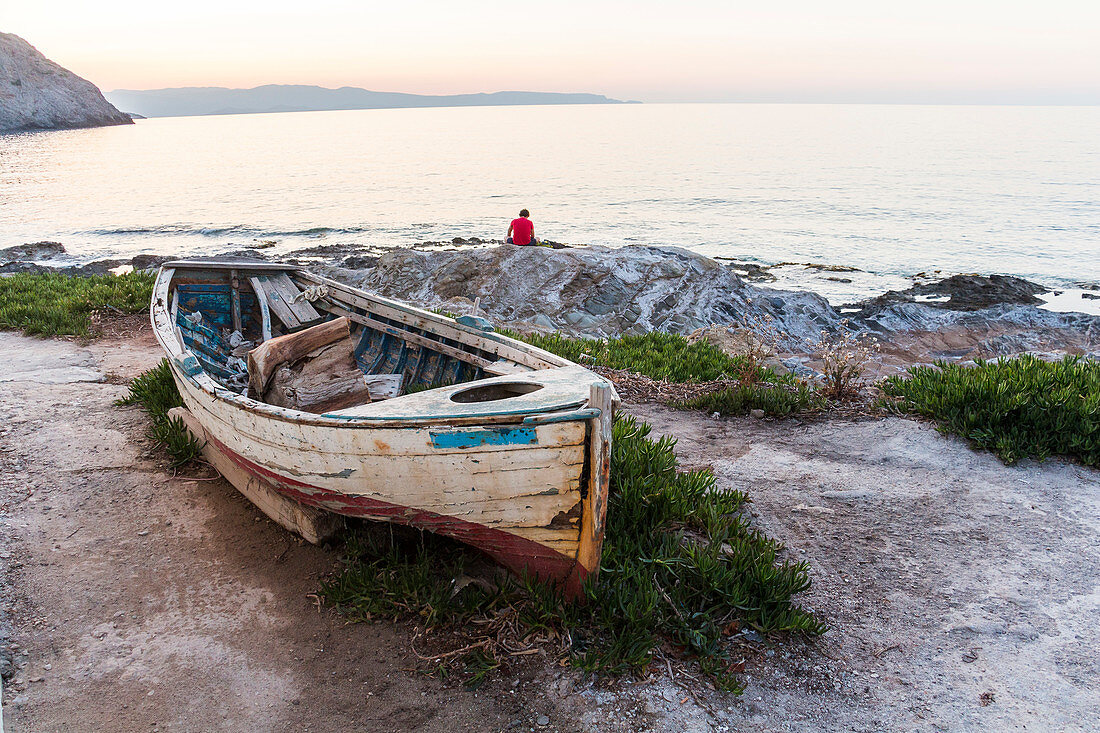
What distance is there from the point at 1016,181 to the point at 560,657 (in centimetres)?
4978

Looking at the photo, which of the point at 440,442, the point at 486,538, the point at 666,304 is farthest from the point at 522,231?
the point at 440,442

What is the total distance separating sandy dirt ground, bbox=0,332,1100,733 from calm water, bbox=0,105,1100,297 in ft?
48.4

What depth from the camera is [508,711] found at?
3.47 m

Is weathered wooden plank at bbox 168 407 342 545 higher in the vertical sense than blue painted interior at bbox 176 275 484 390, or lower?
lower

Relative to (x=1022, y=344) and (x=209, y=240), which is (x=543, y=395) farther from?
(x=209, y=240)

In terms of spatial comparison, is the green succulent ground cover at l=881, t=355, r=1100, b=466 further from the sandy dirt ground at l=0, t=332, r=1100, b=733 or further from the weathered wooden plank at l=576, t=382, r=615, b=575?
the weathered wooden plank at l=576, t=382, r=615, b=575

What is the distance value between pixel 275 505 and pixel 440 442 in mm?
1907

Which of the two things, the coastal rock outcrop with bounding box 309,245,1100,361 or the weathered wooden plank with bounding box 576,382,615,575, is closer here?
the weathered wooden plank with bounding box 576,382,615,575

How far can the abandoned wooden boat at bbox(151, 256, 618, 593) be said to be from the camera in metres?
3.65

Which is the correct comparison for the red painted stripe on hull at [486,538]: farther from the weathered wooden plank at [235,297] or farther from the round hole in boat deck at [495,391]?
the weathered wooden plank at [235,297]

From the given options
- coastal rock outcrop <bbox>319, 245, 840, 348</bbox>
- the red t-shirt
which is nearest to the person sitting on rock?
the red t-shirt

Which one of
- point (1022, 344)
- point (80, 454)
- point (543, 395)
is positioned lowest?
point (1022, 344)

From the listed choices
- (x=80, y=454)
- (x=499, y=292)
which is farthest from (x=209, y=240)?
(x=80, y=454)

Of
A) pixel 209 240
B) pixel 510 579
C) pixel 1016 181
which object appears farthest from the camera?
pixel 1016 181
